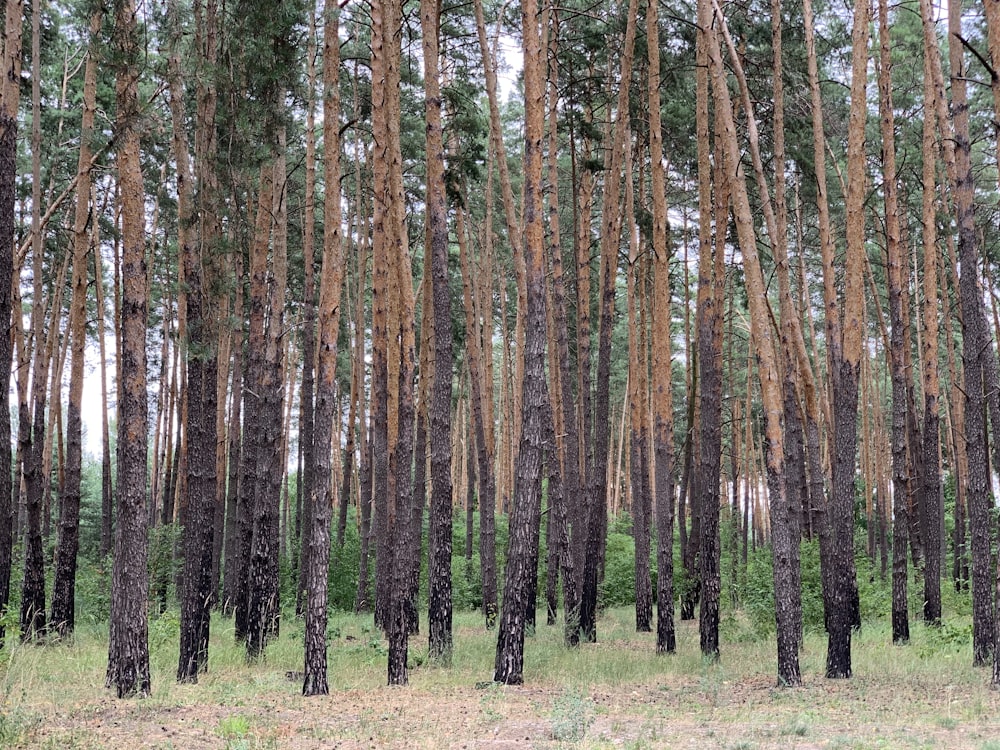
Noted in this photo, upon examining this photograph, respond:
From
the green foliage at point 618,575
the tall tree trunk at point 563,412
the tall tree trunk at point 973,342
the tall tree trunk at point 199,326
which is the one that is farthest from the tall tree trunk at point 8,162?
the green foliage at point 618,575

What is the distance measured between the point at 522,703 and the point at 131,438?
502cm

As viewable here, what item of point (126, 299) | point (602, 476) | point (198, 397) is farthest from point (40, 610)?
point (602, 476)

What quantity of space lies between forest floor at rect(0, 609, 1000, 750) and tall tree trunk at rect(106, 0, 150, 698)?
51 centimetres

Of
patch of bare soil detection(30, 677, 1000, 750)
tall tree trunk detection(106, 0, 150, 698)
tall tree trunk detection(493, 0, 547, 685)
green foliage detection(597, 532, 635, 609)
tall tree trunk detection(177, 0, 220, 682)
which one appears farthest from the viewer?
green foliage detection(597, 532, 635, 609)

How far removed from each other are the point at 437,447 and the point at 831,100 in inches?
493

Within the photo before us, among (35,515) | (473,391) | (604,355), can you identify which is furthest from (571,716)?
(473,391)

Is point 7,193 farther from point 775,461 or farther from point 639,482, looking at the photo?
point 639,482

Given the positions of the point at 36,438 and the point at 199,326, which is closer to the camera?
the point at 199,326

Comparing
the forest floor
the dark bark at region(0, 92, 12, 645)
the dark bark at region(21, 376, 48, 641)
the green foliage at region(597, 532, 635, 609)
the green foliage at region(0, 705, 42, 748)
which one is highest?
the dark bark at region(0, 92, 12, 645)

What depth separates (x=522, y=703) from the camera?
9.26m

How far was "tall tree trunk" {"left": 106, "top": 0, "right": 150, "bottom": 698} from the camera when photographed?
8.91 metres

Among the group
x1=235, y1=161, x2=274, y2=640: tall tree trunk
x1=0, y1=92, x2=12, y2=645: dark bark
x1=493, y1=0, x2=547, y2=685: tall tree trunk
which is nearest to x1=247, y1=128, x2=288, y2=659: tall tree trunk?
x1=235, y1=161, x2=274, y2=640: tall tree trunk

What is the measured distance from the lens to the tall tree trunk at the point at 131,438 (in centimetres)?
891

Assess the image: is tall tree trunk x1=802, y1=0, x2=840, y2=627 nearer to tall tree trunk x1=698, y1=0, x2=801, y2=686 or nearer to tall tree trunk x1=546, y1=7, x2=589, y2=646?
tall tree trunk x1=698, y1=0, x2=801, y2=686
